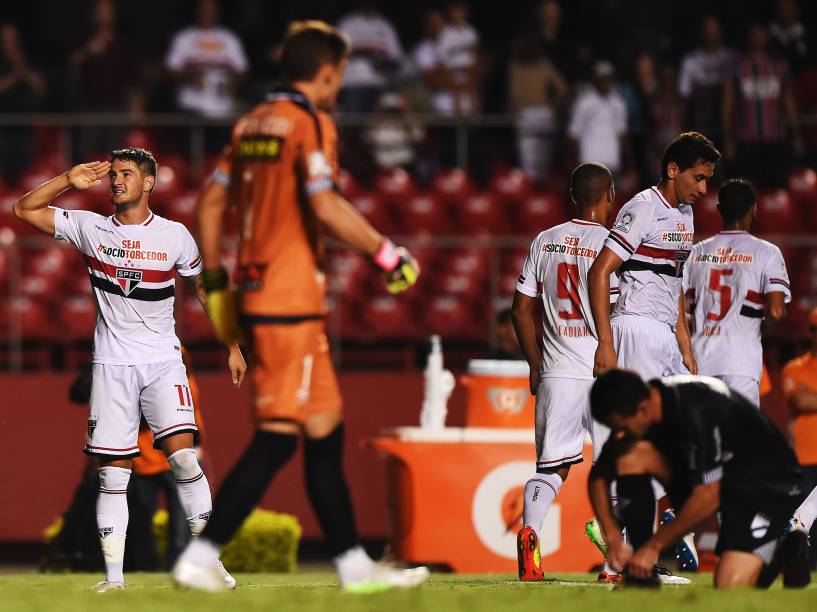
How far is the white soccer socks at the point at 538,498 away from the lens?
28.2ft

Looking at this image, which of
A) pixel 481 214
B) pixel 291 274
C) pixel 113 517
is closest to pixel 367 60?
pixel 481 214

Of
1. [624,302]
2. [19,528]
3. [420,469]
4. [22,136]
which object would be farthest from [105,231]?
[22,136]

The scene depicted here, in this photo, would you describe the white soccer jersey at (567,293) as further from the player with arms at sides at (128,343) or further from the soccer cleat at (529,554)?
the player with arms at sides at (128,343)

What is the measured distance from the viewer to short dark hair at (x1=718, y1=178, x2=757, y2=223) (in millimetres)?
9891

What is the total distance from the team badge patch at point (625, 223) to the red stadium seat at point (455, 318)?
6864 millimetres

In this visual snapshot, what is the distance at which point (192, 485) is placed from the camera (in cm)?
848

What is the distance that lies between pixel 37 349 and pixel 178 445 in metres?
7.18

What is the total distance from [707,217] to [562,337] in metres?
8.18

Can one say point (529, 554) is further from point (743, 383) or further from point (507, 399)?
point (507, 399)

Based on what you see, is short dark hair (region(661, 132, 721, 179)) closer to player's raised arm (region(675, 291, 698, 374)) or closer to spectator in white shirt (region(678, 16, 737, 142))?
player's raised arm (region(675, 291, 698, 374))

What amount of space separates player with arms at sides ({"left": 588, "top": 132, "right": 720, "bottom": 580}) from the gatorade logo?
255 cm

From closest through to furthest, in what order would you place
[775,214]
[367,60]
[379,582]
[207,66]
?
[379,582] → [775,214] → [207,66] → [367,60]

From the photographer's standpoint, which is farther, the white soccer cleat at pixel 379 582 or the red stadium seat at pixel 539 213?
the red stadium seat at pixel 539 213

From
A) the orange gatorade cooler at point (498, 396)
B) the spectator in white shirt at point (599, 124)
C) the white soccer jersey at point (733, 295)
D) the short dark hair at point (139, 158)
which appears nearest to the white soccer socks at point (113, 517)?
the short dark hair at point (139, 158)
